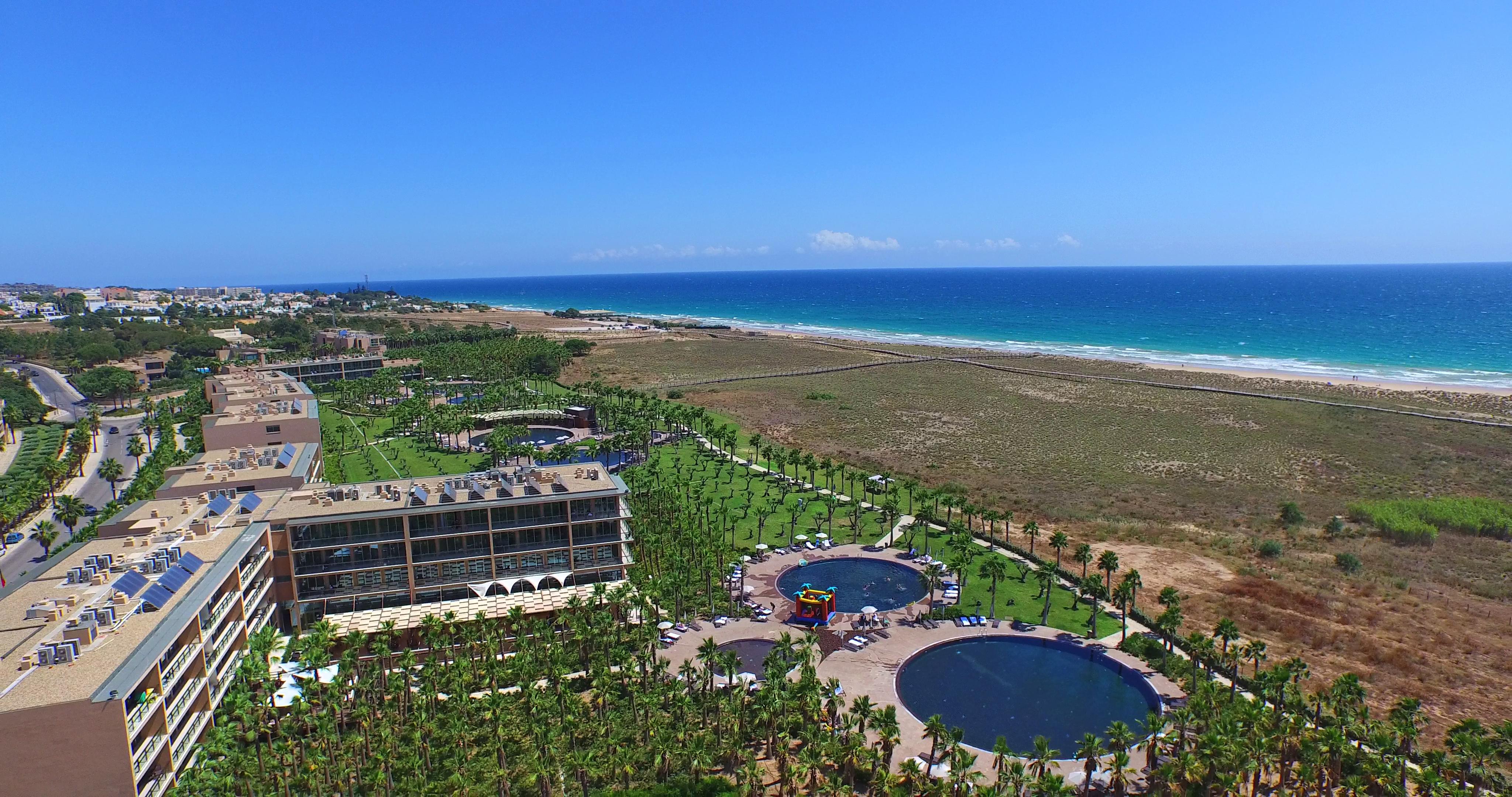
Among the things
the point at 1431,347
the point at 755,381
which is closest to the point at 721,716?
the point at 755,381

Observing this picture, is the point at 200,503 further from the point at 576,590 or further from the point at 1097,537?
the point at 1097,537

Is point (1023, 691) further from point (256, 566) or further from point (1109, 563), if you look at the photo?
point (256, 566)

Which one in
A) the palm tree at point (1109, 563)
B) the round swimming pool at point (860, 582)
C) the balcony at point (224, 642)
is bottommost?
the round swimming pool at point (860, 582)

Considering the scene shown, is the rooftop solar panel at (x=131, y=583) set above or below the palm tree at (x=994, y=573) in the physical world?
above

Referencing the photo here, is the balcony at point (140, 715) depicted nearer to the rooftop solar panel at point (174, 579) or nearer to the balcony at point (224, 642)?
the balcony at point (224, 642)

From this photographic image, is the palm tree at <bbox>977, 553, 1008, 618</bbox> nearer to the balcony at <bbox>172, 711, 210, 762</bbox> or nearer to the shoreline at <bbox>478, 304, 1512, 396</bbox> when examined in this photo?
the balcony at <bbox>172, 711, 210, 762</bbox>

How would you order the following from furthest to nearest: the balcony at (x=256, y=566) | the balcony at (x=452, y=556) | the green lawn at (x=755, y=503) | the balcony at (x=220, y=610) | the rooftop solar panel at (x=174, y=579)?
1. the green lawn at (x=755, y=503)
2. the balcony at (x=452, y=556)
3. the balcony at (x=256, y=566)
4. the balcony at (x=220, y=610)
5. the rooftop solar panel at (x=174, y=579)

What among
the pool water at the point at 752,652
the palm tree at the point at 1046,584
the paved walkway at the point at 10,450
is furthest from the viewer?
the paved walkway at the point at 10,450

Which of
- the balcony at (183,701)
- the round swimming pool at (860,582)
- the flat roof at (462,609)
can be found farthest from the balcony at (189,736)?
the round swimming pool at (860,582)
